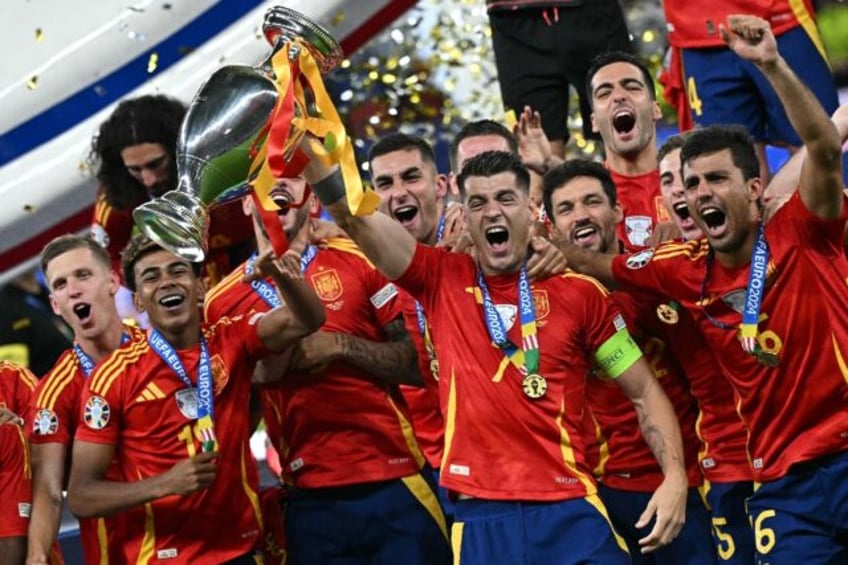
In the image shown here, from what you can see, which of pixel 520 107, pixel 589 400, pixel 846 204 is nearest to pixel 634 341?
pixel 589 400

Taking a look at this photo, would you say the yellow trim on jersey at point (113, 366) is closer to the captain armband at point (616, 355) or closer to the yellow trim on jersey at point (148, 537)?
the yellow trim on jersey at point (148, 537)

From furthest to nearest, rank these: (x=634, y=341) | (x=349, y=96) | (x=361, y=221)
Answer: (x=349, y=96) < (x=634, y=341) < (x=361, y=221)

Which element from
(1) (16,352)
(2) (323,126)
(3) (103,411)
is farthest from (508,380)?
(1) (16,352)

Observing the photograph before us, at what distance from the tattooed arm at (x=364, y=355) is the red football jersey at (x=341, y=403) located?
91 mm

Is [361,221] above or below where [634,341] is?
above

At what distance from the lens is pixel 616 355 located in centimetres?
614

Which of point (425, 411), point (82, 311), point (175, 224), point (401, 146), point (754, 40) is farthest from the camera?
point (401, 146)

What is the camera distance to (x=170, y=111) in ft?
25.1

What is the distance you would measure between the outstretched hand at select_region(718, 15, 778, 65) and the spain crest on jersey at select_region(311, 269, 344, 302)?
188cm

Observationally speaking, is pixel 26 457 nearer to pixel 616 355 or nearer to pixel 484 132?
pixel 484 132

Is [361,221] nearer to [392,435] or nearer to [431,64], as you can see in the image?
[392,435]

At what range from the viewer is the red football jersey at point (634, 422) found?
6.71 metres

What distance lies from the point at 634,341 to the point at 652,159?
122 cm

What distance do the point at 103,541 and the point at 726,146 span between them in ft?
8.58
